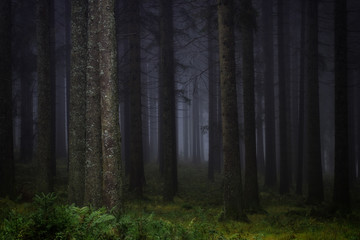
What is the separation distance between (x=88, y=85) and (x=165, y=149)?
6921 millimetres

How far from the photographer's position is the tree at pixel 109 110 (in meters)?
6.84

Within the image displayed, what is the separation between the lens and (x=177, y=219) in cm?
1005

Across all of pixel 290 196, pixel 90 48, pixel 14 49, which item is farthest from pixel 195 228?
pixel 14 49

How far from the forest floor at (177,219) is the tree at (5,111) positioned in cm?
88

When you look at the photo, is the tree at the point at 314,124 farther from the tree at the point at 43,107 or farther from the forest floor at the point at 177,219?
the tree at the point at 43,107

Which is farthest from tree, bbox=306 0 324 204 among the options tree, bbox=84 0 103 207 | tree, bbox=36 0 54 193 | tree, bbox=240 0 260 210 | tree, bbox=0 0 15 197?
tree, bbox=0 0 15 197

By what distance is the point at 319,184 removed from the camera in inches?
551

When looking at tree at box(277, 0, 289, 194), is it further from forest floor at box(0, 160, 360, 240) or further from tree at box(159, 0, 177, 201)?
tree at box(159, 0, 177, 201)

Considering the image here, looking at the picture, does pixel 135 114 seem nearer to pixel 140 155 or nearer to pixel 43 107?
pixel 140 155

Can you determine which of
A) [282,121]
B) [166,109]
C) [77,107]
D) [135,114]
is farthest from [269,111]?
[77,107]

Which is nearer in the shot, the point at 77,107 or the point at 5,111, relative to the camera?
the point at 77,107

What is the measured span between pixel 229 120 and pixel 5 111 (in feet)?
30.4

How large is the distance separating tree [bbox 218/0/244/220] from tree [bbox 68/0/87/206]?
4.81 metres

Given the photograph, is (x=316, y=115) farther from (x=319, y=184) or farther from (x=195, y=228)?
(x=195, y=228)
